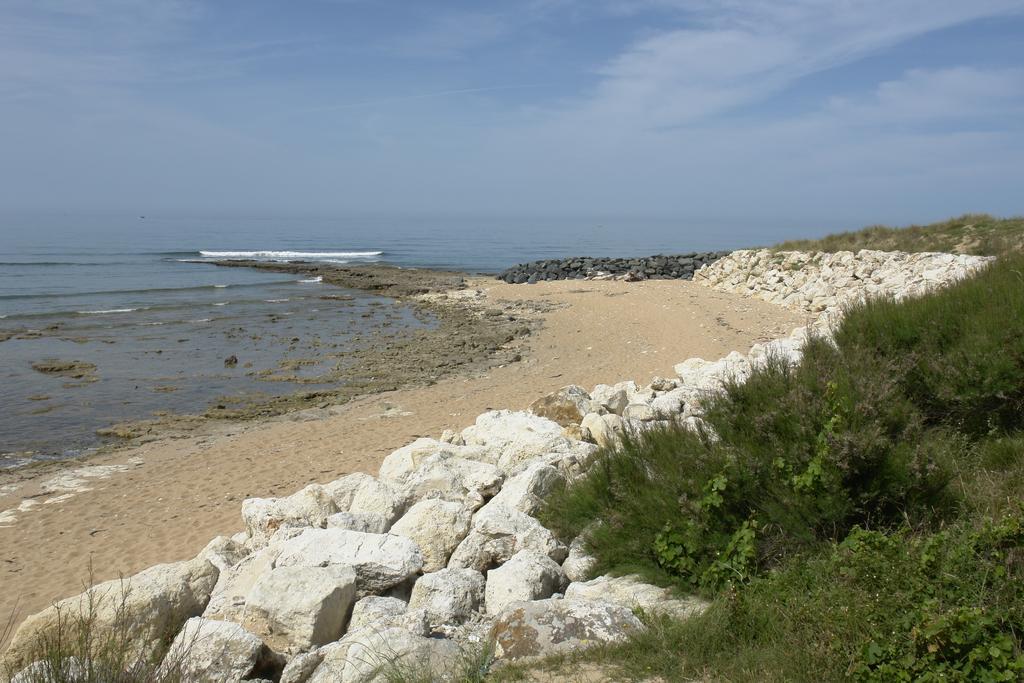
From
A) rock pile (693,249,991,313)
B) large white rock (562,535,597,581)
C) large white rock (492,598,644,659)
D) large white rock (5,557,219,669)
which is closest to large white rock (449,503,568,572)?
large white rock (562,535,597,581)

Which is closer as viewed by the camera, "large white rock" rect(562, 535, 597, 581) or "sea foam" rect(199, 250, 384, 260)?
"large white rock" rect(562, 535, 597, 581)

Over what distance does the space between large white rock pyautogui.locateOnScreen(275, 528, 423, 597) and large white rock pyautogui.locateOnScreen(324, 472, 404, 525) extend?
0.82m

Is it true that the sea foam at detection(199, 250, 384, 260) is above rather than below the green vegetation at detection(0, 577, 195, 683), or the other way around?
above

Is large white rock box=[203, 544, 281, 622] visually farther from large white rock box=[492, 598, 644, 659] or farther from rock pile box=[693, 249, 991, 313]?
rock pile box=[693, 249, 991, 313]

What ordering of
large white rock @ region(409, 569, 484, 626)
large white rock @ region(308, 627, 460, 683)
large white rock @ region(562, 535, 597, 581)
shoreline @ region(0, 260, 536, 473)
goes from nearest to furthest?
large white rock @ region(308, 627, 460, 683), large white rock @ region(409, 569, 484, 626), large white rock @ region(562, 535, 597, 581), shoreline @ region(0, 260, 536, 473)

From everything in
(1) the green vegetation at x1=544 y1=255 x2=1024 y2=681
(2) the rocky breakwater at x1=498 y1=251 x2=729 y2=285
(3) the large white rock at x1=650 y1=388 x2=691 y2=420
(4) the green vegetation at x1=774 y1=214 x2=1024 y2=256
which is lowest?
(3) the large white rock at x1=650 y1=388 x2=691 y2=420

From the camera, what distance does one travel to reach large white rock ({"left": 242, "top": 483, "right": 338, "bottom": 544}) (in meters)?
6.27

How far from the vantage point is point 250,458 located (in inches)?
420

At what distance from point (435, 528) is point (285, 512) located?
1.64 m

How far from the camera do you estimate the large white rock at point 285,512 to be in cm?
627

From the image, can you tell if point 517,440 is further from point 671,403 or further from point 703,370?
point 703,370

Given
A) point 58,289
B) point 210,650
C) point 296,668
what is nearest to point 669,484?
point 296,668

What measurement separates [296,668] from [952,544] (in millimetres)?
3300

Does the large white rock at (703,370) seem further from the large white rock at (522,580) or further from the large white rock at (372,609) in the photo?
the large white rock at (372,609)
